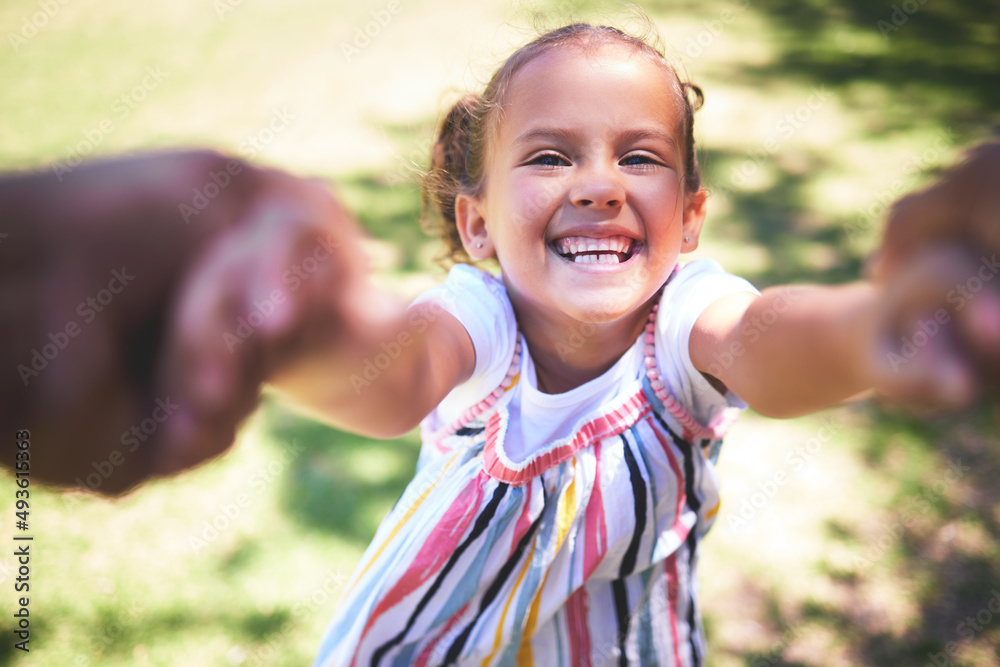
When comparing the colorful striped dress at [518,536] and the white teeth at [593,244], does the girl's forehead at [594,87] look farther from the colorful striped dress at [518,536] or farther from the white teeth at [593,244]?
the colorful striped dress at [518,536]

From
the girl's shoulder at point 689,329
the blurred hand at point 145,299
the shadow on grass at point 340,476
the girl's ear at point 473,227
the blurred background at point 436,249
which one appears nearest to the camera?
the blurred hand at point 145,299

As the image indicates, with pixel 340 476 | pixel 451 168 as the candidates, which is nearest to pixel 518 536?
pixel 451 168

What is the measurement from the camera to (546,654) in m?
1.49

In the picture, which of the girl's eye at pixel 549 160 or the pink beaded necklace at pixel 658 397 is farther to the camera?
the pink beaded necklace at pixel 658 397

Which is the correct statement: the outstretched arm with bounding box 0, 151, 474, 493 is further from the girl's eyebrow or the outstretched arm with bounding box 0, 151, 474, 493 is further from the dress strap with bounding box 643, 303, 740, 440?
the dress strap with bounding box 643, 303, 740, 440

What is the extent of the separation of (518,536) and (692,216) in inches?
29.2

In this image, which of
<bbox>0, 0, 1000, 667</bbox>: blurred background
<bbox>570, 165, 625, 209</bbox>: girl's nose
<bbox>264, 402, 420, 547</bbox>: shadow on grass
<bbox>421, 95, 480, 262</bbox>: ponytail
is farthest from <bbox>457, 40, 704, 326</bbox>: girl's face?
<bbox>264, 402, 420, 547</bbox>: shadow on grass

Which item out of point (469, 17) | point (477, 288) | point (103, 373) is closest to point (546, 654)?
point (477, 288)

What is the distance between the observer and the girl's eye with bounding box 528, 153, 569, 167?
126cm

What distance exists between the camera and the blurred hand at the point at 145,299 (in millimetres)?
545

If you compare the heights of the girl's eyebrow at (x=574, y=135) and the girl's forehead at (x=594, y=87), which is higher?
the girl's forehead at (x=594, y=87)

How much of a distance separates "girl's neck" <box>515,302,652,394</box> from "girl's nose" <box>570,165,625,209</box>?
1.00ft

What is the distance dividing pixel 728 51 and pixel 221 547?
17.1ft

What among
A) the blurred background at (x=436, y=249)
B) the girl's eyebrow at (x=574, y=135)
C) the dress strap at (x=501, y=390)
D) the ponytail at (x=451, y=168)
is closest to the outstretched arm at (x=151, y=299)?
the blurred background at (x=436, y=249)
